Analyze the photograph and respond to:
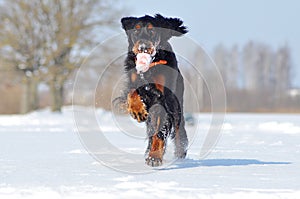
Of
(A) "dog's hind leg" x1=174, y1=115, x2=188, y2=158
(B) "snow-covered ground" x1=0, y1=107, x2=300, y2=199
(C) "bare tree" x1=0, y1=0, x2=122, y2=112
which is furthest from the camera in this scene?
(C) "bare tree" x1=0, y1=0, x2=122, y2=112

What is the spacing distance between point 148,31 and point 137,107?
82cm

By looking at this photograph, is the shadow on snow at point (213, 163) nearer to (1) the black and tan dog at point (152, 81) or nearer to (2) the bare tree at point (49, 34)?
(1) the black and tan dog at point (152, 81)

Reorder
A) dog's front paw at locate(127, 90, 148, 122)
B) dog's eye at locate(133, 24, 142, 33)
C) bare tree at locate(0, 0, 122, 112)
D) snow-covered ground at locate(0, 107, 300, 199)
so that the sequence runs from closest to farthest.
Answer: snow-covered ground at locate(0, 107, 300, 199), dog's front paw at locate(127, 90, 148, 122), dog's eye at locate(133, 24, 142, 33), bare tree at locate(0, 0, 122, 112)

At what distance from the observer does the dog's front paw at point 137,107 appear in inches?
206

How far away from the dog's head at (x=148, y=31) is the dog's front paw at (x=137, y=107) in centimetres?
44

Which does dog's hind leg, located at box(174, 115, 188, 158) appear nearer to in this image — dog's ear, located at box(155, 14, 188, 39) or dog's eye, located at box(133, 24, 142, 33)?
dog's ear, located at box(155, 14, 188, 39)

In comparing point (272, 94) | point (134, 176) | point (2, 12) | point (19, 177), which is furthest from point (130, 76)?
point (272, 94)

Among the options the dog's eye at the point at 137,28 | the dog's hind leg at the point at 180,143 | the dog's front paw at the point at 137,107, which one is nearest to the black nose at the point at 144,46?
the dog's eye at the point at 137,28

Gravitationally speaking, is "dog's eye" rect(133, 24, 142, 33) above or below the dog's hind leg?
above

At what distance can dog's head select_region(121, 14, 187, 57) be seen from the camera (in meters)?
5.30

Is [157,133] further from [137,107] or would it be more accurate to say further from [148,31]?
[148,31]

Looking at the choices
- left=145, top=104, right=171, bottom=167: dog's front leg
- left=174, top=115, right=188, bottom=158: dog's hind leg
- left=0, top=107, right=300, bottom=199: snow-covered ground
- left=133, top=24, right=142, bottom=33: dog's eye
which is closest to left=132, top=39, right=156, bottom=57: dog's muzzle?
left=133, top=24, right=142, bottom=33: dog's eye

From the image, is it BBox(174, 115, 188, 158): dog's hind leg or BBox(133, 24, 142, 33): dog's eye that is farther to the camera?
BBox(174, 115, 188, 158): dog's hind leg

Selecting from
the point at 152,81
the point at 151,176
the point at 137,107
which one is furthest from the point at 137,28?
the point at 151,176
